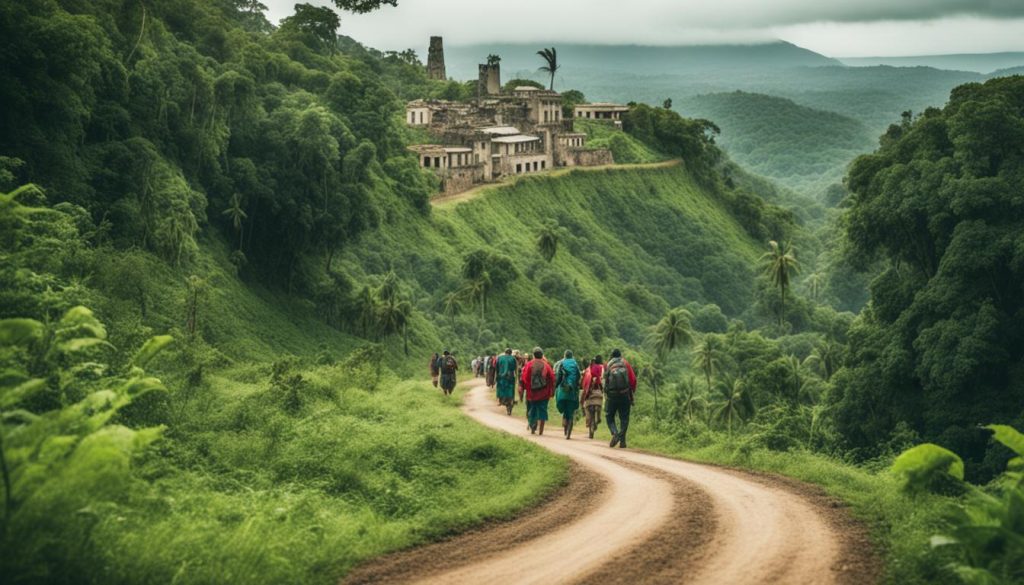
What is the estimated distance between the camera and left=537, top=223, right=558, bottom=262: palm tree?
256 ft

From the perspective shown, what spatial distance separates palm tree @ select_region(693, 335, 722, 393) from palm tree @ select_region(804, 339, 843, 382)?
522 cm

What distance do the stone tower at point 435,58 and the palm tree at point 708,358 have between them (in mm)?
90083

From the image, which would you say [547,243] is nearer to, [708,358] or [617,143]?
[708,358]

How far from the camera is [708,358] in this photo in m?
58.6

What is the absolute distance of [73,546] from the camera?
7.41 m

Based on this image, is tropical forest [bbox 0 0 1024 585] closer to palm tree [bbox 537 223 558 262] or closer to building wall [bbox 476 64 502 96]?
palm tree [bbox 537 223 558 262]

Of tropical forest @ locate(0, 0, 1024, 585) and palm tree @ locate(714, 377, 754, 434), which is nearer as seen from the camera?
tropical forest @ locate(0, 0, 1024, 585)

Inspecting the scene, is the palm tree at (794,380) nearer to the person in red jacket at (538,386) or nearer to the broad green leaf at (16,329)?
the person in red jacket at (538,386)

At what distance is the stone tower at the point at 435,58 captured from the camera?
14212 cm

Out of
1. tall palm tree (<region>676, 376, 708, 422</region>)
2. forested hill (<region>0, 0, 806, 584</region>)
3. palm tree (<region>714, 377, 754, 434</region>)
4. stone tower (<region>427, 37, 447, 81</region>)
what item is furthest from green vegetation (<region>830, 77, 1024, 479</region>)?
stone tower (<region>427, 37, 447, 81</region>)

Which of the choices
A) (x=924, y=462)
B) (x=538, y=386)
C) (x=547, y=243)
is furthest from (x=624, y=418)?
(x=547, y=243)

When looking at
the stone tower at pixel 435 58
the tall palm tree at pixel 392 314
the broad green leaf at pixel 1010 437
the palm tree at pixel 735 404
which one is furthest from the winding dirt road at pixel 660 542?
the stone tower at pixel 435 58

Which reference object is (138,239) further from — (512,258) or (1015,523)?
(512,258)

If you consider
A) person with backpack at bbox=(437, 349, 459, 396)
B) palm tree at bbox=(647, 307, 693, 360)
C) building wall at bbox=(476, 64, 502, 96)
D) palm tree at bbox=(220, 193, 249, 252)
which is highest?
building wall at bbox=(476, 64, 502, 96)
